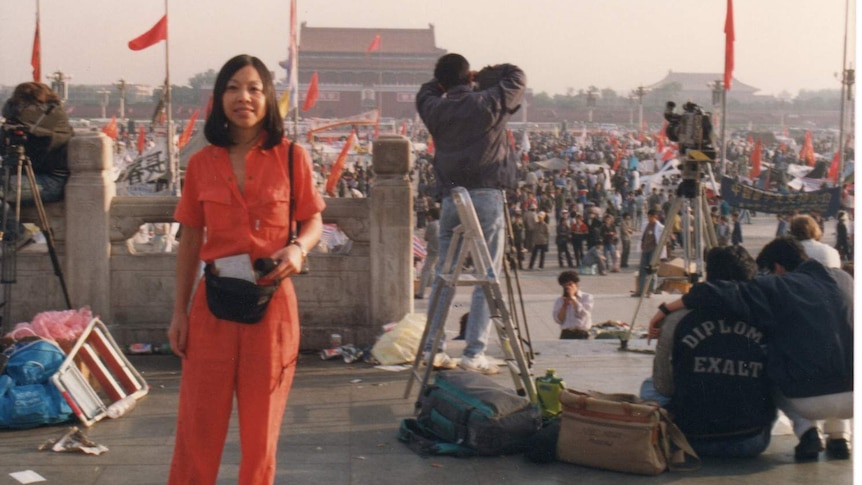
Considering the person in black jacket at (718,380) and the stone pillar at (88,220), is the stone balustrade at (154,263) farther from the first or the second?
the person in black jacket at (718,380)

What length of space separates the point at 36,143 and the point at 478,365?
308 centimetres

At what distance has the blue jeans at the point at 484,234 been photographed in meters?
6.24

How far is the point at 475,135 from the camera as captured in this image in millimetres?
6191

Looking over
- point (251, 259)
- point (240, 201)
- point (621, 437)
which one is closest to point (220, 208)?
point (240, 201)

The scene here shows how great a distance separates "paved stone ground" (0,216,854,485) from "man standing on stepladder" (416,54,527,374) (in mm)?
692

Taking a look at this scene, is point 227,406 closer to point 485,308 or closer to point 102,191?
Answer: point 485,308

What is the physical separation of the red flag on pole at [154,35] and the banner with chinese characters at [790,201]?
12.8m

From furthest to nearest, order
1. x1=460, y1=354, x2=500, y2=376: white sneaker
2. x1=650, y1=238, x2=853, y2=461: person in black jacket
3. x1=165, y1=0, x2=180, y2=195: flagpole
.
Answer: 1. x1=165, y1=0, x2=180, y2=195: flagpole
2. x1=460, y1=354, x2=500, y2=376: white sneaker
3. x1=650, y1=238, x2=853, y2=461: person in black jacket

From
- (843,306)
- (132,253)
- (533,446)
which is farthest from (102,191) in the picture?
(843,306)

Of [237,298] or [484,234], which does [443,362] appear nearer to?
[484,234]

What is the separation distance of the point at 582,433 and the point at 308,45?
94576mm

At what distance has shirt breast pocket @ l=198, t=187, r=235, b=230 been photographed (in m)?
3.39

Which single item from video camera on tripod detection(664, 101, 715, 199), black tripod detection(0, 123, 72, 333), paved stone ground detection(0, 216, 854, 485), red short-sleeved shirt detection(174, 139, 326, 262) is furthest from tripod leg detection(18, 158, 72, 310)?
video camera on tripod detection(664, 101, 715, 199)

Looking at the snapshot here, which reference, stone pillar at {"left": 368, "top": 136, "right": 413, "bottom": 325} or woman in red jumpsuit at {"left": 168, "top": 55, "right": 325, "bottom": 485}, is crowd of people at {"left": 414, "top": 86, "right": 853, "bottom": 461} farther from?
stone pillar at {"left": 368, "top": 136, "right": 413, "bottom": 325}
